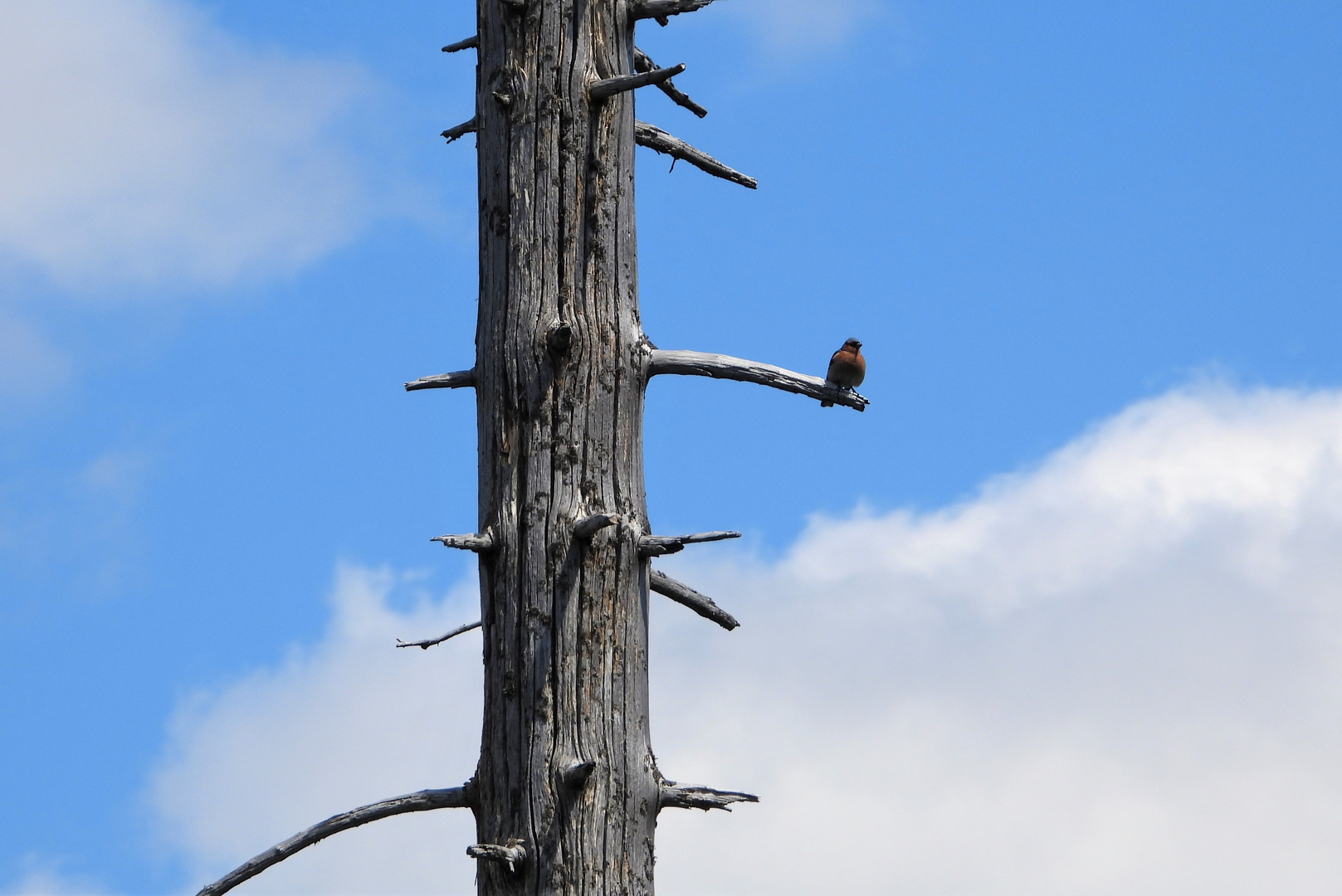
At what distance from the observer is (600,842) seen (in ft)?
16.8

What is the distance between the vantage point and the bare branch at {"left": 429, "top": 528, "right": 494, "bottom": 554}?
5230 mm

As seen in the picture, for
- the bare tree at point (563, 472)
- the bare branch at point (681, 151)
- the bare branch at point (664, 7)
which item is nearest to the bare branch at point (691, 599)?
the bare tree at point (563, 472)

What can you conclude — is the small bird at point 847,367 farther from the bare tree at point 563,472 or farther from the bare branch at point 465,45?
the bare branch at point 465,45

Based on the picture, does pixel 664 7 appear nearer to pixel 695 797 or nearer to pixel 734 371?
pixel 734 371

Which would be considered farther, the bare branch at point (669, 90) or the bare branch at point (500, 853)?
the bare branch at point (669, 90)

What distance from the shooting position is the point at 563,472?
5.38 metres

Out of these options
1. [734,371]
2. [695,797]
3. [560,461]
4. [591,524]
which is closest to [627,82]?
[734,371]

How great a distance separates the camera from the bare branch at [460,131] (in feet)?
20.1

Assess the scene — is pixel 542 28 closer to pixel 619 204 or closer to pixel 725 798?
pixel 619 204

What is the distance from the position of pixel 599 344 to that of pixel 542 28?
1452 millimetres

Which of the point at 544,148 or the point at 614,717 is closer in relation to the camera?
the point at 614,717

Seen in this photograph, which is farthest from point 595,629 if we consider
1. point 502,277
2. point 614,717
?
point 502,277

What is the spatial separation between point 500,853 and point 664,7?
3757mm

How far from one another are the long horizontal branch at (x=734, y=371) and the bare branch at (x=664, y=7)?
159cm
